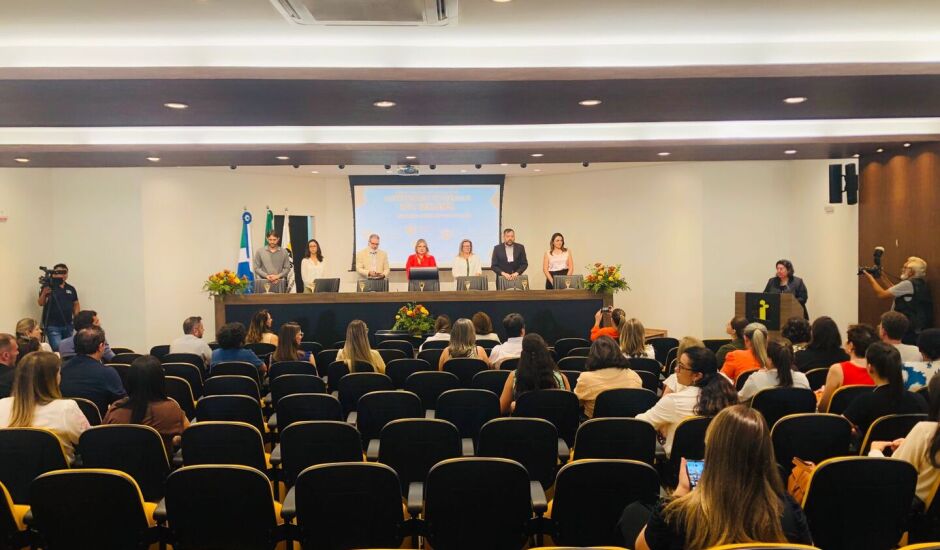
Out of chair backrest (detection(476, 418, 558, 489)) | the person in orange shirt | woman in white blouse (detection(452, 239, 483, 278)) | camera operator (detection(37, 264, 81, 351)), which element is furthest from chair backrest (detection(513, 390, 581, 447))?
camera operator (detection(37, 264, 81, 351))

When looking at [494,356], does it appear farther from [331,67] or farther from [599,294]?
[599,294]

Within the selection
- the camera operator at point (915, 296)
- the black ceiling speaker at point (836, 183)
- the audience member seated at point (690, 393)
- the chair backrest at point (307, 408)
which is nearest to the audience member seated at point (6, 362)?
the chair backrest at point (307, 408)

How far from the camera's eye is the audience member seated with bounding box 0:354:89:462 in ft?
13.7

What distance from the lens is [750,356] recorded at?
20.2 ft

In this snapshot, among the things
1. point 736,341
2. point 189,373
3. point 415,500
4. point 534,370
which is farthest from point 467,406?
point 736,341

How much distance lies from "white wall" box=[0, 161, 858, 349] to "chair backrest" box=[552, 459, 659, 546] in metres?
8.82

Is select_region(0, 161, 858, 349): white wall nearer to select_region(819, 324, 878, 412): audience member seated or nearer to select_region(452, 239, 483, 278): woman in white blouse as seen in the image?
select_region(452, 239, 483, 278): woman in white blouse

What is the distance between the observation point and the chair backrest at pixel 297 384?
5832 mm

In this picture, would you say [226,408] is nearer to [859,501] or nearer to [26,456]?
[26,456]

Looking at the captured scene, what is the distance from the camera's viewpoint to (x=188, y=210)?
14.0 meters

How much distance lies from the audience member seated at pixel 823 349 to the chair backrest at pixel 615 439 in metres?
A: 2.59

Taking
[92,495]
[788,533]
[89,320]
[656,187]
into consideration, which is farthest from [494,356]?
→ [656,187]

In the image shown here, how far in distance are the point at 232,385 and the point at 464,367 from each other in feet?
6.34

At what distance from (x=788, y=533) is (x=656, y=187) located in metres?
12.7
